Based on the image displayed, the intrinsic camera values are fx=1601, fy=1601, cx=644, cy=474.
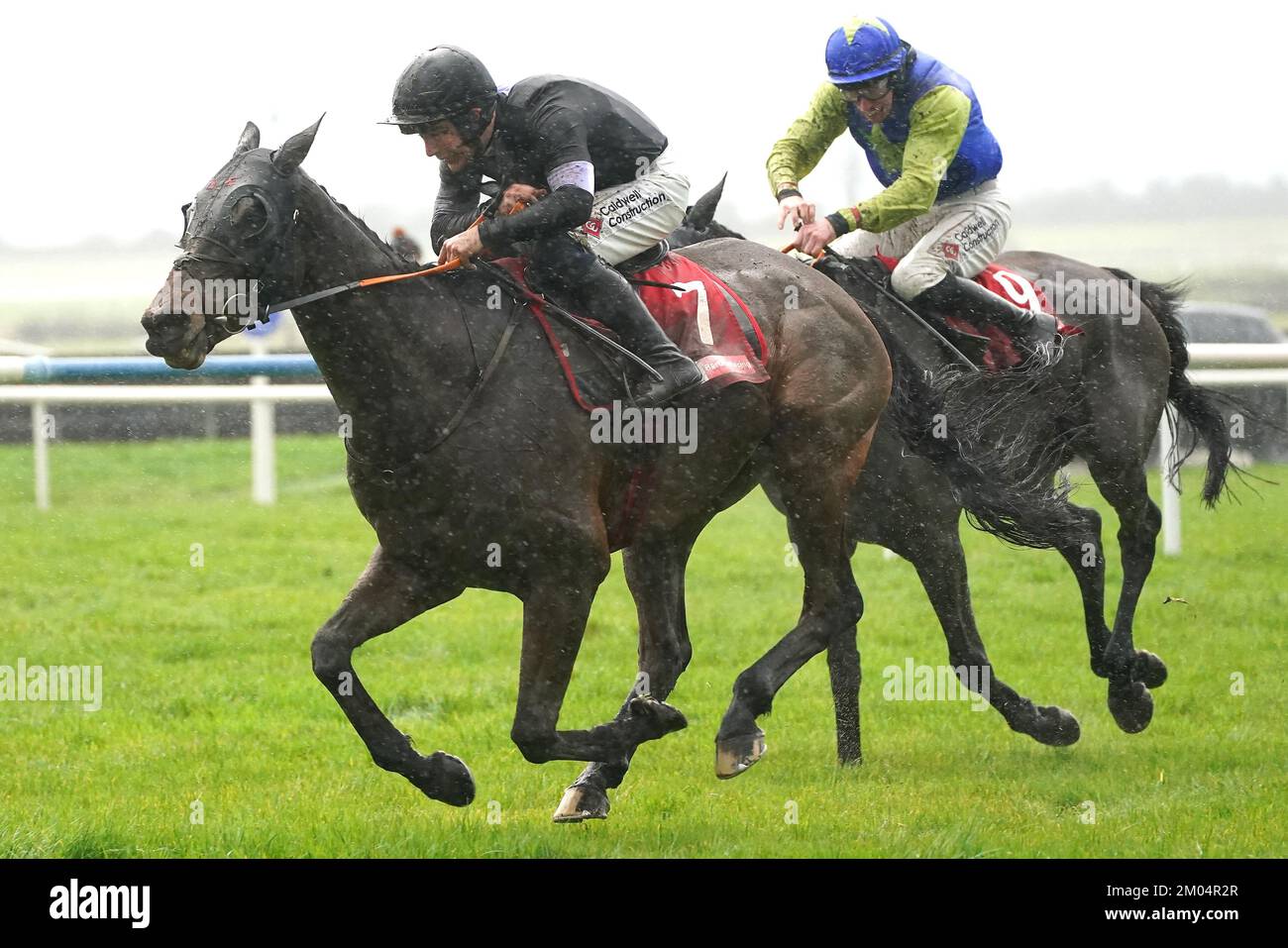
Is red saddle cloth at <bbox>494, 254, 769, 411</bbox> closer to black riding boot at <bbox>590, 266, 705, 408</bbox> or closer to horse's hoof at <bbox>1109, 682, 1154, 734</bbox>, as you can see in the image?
black riding boot at <bbox>590, 266, 705, 408</bbox>

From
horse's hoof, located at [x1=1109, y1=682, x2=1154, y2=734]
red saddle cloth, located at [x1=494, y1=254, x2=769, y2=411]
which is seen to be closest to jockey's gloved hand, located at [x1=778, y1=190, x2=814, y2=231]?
red saddle cloth, located at [x1=494, y1=254, x2=769, y2=411]

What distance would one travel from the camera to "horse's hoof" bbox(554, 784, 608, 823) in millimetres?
4746

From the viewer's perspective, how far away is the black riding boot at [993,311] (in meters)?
5.89

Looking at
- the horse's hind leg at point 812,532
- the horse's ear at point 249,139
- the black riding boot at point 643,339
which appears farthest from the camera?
the horse's hind leg at point 812,532

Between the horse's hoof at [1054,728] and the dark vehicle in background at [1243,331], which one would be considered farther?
the dark vehicle in background at [1243,331]

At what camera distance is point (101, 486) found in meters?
13.2

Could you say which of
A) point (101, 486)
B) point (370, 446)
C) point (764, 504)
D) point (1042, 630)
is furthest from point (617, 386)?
point (101, 486)

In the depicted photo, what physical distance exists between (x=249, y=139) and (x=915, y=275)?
260cm

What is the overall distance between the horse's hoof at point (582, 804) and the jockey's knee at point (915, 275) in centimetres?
219

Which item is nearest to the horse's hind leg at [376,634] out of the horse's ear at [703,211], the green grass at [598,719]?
the green grass at [598,719]

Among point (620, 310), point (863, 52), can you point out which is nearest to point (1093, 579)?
point (863, 52)

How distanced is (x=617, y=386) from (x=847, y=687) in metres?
1.77

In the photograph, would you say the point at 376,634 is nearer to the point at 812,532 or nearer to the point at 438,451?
the point at 438,451

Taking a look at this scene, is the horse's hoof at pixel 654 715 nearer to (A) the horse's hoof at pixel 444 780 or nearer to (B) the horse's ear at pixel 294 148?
(A) the horse's hoof at pixel 444 780
